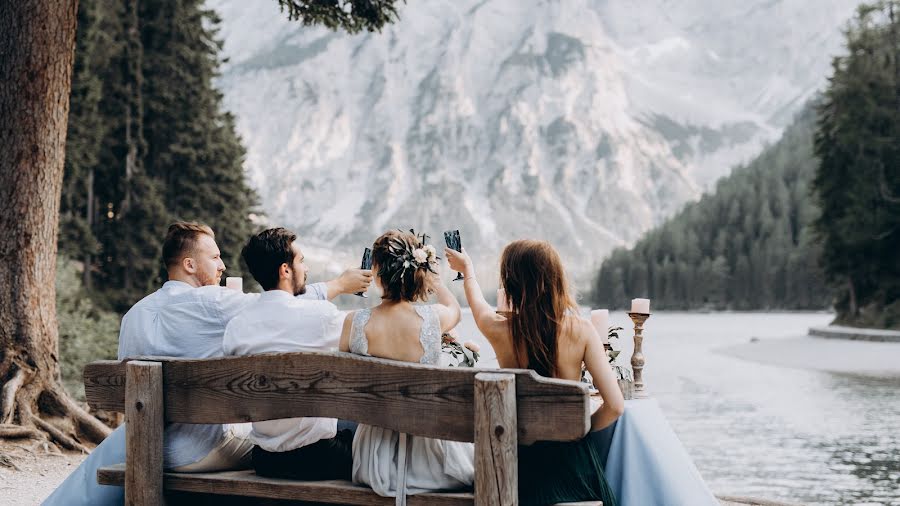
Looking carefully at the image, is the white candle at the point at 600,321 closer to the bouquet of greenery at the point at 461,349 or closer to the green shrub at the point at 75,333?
the bouquet of greenery at the point at 461,349

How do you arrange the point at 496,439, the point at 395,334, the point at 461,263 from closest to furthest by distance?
the point at 496,439 → the point at 395,334 → the point at 461,263

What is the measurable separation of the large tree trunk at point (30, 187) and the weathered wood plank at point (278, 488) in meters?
4.82

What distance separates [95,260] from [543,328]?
2609 centimetres

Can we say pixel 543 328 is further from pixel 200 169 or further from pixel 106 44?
pixel 200 169

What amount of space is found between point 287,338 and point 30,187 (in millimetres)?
5227

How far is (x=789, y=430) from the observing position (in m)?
17.4

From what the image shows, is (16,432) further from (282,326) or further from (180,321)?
(282,326)

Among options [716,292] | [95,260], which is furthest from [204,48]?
[716,292]

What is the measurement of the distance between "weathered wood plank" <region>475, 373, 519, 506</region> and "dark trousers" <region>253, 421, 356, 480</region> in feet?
2.61

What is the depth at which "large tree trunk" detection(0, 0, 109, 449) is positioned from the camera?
27.1ft

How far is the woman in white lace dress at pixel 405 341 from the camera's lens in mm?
3734

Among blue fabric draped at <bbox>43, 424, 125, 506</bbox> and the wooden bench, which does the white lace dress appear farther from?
blue fabric draped at <bbox>43, 424, 125, 506</bbox>

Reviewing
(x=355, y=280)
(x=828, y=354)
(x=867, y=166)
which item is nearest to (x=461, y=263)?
(x=355, y=280)

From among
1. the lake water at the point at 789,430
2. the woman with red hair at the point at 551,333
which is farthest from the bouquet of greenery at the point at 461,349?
the lake water at the point at 789,430
